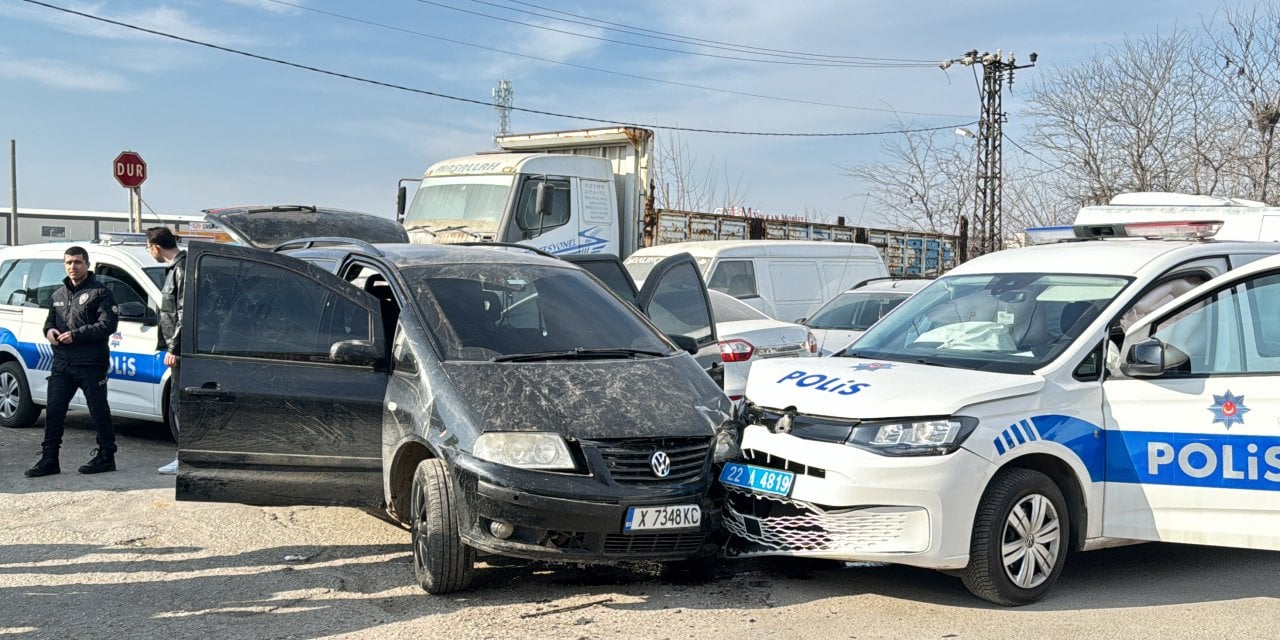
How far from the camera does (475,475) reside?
510 cm

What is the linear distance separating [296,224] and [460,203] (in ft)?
12.0

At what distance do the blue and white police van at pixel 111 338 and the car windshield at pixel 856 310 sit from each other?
6.85 metres

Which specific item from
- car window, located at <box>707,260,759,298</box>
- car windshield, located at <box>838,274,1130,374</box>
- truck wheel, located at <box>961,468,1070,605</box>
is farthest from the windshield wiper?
car window, located at <box>707,260,759,298</box>

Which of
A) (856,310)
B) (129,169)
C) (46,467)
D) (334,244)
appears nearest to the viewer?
(334,244)

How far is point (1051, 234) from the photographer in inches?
322

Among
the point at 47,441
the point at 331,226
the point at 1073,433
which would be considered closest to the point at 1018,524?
the point at 1073,433

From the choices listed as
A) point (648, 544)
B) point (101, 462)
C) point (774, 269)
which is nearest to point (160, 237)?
point (101, 462)

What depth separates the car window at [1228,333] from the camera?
5.54 m

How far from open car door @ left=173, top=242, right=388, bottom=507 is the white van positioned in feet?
24.8

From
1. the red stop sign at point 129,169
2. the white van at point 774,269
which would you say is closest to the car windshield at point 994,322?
the white van at point 774,269

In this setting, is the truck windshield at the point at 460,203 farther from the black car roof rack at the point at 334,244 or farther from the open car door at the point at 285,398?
the open car door at the point at 285,398

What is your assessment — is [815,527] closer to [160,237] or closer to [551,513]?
[551,513]

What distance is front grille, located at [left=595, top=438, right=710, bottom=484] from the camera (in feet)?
17.0

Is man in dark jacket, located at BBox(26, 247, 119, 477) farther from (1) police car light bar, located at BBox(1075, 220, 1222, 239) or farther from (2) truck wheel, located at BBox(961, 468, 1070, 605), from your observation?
(1) police car light bar, located at BBox(1075, 220, 1222, 239)
